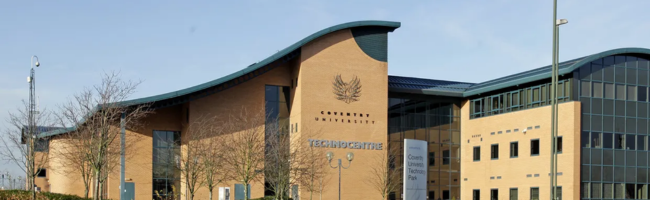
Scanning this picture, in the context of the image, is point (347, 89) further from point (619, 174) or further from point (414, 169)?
point (619, 174)

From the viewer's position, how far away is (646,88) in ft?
161

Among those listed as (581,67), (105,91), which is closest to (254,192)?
(105,91)

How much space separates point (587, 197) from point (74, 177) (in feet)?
121

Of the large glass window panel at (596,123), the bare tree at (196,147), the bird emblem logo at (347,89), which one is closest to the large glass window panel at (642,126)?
the large glass window panel at (596,123)

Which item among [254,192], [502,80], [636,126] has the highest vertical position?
[502,80]

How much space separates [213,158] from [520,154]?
20.6m

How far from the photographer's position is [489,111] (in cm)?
5325

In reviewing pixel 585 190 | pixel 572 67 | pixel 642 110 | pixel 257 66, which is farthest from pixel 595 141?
pixel 257 66

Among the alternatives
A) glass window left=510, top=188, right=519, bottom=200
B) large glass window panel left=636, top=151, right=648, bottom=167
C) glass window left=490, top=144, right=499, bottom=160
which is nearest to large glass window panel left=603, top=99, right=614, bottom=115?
large glass window panel left=636, top=151, right=648, bottom=167

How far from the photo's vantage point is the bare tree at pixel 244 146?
134 ft

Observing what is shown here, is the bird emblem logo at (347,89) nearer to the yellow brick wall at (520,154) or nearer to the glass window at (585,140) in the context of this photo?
the yellow brick wall at (520,154)

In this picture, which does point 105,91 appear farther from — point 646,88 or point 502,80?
point 646,88

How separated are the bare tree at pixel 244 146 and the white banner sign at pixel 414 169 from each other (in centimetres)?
836

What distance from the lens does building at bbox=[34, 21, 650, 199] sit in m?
46.8
